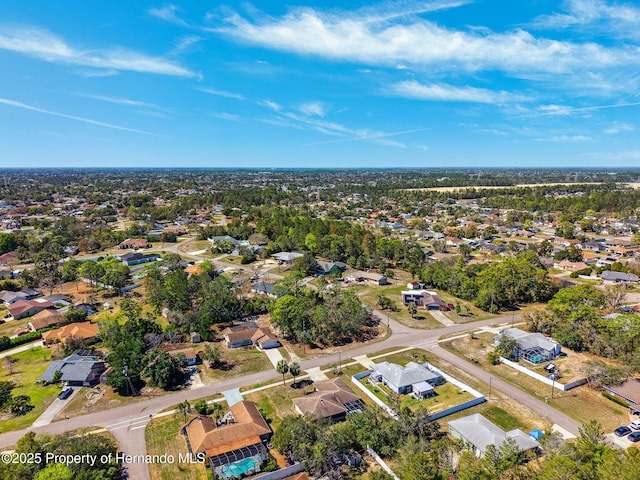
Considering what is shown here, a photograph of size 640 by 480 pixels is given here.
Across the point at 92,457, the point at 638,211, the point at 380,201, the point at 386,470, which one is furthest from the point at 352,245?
the point at 638,211

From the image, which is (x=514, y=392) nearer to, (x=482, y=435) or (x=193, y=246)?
(x=482, y=435)

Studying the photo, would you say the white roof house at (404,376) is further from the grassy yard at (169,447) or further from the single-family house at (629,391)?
the grassy yard at (169,447)

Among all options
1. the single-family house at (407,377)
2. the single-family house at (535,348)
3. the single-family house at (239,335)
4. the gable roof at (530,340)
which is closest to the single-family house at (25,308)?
the single-family house at (239,335)

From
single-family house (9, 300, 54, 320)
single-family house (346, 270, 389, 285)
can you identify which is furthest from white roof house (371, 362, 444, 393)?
single-family house (9, 300, 54, 320)

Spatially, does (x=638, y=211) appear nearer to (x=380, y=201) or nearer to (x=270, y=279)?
(x=380, y=201)

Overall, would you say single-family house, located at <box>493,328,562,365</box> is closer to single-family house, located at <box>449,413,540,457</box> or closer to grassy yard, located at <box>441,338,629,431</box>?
grassy yard, located at <box>441,338,629,431</box>
